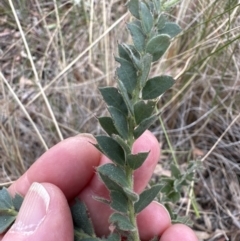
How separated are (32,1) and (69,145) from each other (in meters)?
0.93

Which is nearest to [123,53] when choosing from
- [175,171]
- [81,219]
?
[81,219]

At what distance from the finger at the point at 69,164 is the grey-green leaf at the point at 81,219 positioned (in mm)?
98

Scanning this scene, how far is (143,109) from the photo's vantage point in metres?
0.67

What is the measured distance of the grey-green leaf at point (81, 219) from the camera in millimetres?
851

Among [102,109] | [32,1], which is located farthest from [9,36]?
[102,109]

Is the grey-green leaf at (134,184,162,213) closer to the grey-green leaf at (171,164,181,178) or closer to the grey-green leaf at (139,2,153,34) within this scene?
the grey-green leaf at (139,2,153,34)

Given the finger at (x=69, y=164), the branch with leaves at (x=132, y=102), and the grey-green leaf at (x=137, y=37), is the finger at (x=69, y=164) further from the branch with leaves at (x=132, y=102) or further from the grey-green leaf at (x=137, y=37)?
the grey-green leaf at (x=137, y=37)

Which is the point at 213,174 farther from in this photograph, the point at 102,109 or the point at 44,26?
the point at 44,26

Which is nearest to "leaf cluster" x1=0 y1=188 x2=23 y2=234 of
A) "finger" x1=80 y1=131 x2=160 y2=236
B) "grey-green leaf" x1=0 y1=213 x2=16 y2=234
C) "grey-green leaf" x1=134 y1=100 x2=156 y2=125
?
"grey-green leaf" x1=0 y1=213 x2=16 y2=234

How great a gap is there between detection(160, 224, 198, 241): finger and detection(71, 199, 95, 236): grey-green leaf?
185 mm

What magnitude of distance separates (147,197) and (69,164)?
296mm

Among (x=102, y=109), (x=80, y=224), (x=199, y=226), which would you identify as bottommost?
(x=199, y=226)

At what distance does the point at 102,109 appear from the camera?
154 centimetres

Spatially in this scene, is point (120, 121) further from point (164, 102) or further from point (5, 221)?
point (164, 102)
